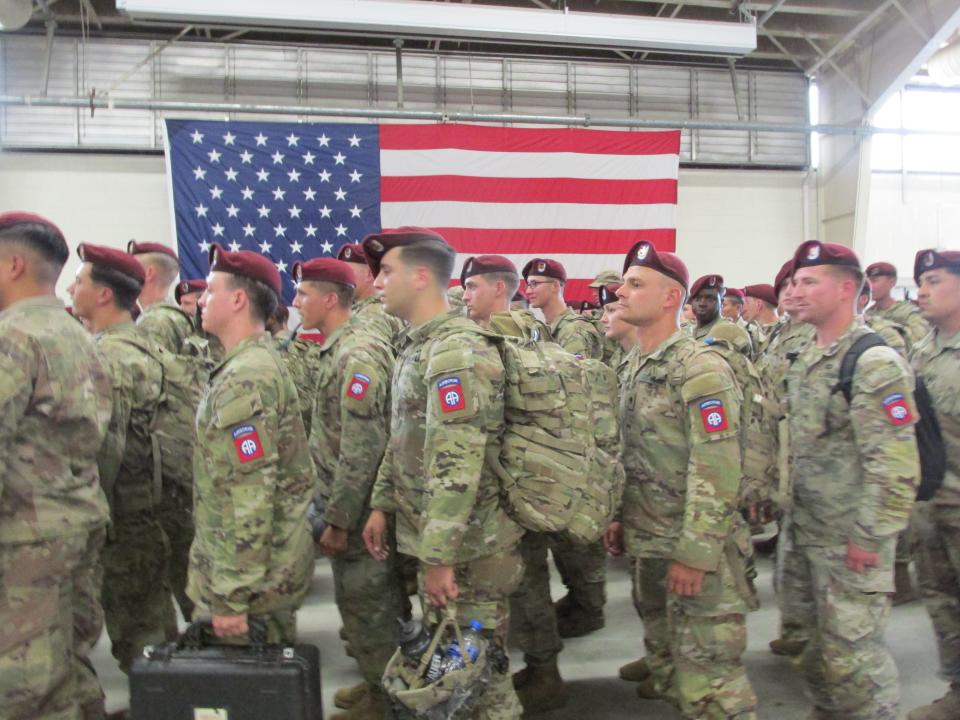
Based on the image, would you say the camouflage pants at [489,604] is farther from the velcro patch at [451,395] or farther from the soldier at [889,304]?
the soldier at [889,304]

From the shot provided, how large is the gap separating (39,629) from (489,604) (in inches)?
46.1

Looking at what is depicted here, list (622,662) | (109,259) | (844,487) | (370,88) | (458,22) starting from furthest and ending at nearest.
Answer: (370,88) < (458,22) < (622,662) < (109,259) < (844,487)

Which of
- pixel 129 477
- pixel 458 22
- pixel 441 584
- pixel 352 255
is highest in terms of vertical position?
pixel 458 22

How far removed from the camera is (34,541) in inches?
75.4

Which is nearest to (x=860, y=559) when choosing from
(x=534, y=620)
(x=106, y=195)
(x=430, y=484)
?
(x=534, y=620)

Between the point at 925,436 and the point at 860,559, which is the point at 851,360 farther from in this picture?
the point at 860,559

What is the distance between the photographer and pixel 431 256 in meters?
2.24

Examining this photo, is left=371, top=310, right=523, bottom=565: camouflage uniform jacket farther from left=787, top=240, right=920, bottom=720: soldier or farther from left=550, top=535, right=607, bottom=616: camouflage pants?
left=550, top=535, right=607, bottom=616: camouflage pants

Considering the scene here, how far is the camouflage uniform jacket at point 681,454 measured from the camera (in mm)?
2088

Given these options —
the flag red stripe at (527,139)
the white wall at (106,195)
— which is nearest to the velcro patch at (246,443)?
the flag red stripe at (527,139)

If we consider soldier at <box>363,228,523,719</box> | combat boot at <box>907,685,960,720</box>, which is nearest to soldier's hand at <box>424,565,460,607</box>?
soldier at <box>363,228,523,719</box>

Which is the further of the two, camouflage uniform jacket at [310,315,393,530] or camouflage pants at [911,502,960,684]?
camouflage pants at [911,502,960,684]

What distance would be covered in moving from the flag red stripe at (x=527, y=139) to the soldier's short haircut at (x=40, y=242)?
6187 mm

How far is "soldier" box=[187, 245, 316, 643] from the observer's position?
194 cm
